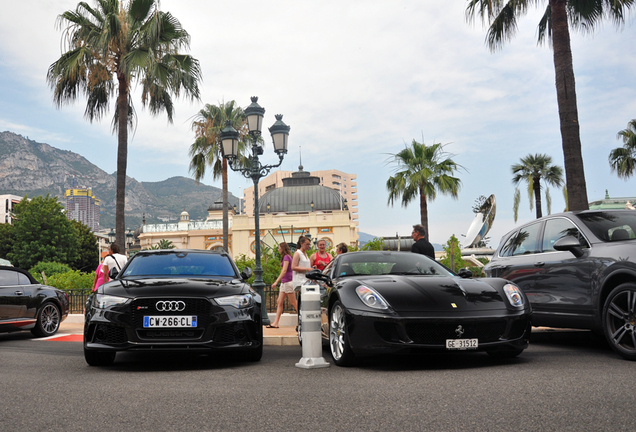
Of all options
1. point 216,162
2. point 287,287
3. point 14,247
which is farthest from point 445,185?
point 14,247

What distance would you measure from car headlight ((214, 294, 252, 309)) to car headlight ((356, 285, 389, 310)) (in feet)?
4.18

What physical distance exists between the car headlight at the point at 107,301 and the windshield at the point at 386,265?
2536 mm

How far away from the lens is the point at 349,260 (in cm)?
752

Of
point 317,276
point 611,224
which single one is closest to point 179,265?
point 317,276

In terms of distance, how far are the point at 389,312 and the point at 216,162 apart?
32305mm

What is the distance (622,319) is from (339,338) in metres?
2.83

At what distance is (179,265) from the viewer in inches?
304

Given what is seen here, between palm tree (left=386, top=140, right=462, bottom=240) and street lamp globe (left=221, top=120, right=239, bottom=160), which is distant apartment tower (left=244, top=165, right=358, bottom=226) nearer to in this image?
palm tree (left=386, top=140, right=462, bottom=240)

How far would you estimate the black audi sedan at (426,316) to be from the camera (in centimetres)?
572

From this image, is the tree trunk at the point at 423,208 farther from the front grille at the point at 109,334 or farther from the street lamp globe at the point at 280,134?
the front grille at the point at 109,334

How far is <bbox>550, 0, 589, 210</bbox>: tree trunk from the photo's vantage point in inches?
473

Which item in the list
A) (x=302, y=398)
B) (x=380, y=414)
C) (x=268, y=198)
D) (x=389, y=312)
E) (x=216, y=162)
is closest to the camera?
(x=380, y=414)

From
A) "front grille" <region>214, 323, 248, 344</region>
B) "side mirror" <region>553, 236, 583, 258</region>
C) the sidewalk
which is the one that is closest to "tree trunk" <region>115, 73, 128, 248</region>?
the sidewalk

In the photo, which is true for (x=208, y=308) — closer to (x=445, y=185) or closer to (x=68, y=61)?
(x=68, y=61)
